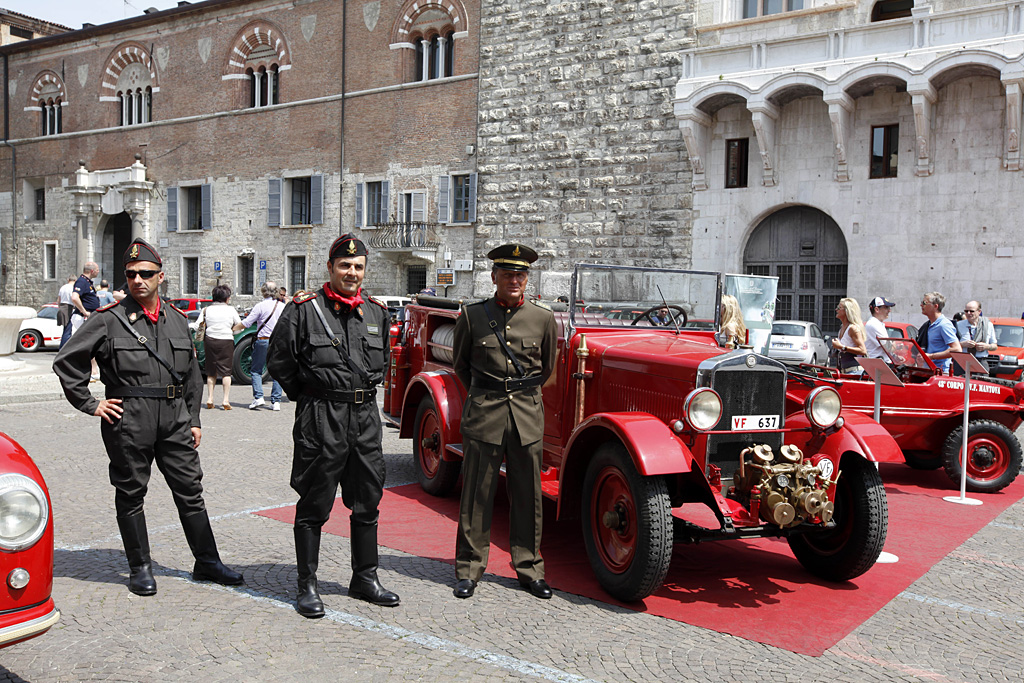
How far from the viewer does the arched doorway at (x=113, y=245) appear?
34.6 meters

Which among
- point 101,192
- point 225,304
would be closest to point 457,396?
point 225,304

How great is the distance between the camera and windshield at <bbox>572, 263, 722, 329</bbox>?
19.9ft

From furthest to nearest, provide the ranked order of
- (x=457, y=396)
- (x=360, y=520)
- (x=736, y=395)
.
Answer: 1. (x=457, y=396)
2. (x=736, y=395)
3. (x=360, y=520)

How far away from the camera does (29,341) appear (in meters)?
21.4

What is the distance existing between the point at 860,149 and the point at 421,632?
18.5 m

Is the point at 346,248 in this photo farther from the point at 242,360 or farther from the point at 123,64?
the point at 123,64

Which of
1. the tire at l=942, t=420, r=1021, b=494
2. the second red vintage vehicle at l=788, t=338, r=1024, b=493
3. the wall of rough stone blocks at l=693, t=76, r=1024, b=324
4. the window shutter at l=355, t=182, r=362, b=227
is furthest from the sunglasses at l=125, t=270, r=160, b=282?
the window shutter at l=355, t=182, r=362, b=227

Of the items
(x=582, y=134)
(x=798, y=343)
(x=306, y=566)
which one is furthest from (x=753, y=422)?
(x=582, y=134)

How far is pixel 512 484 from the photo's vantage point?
486 cm

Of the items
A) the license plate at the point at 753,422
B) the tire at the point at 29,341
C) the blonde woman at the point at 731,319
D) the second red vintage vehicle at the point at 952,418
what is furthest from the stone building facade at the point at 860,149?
the tire at the point at 29,341

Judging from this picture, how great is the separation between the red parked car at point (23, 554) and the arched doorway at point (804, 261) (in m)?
19.7

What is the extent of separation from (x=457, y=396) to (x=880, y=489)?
3.03m

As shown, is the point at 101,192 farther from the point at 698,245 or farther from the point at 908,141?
the point at 908,141

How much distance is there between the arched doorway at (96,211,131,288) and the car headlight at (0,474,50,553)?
34163 millimetres
